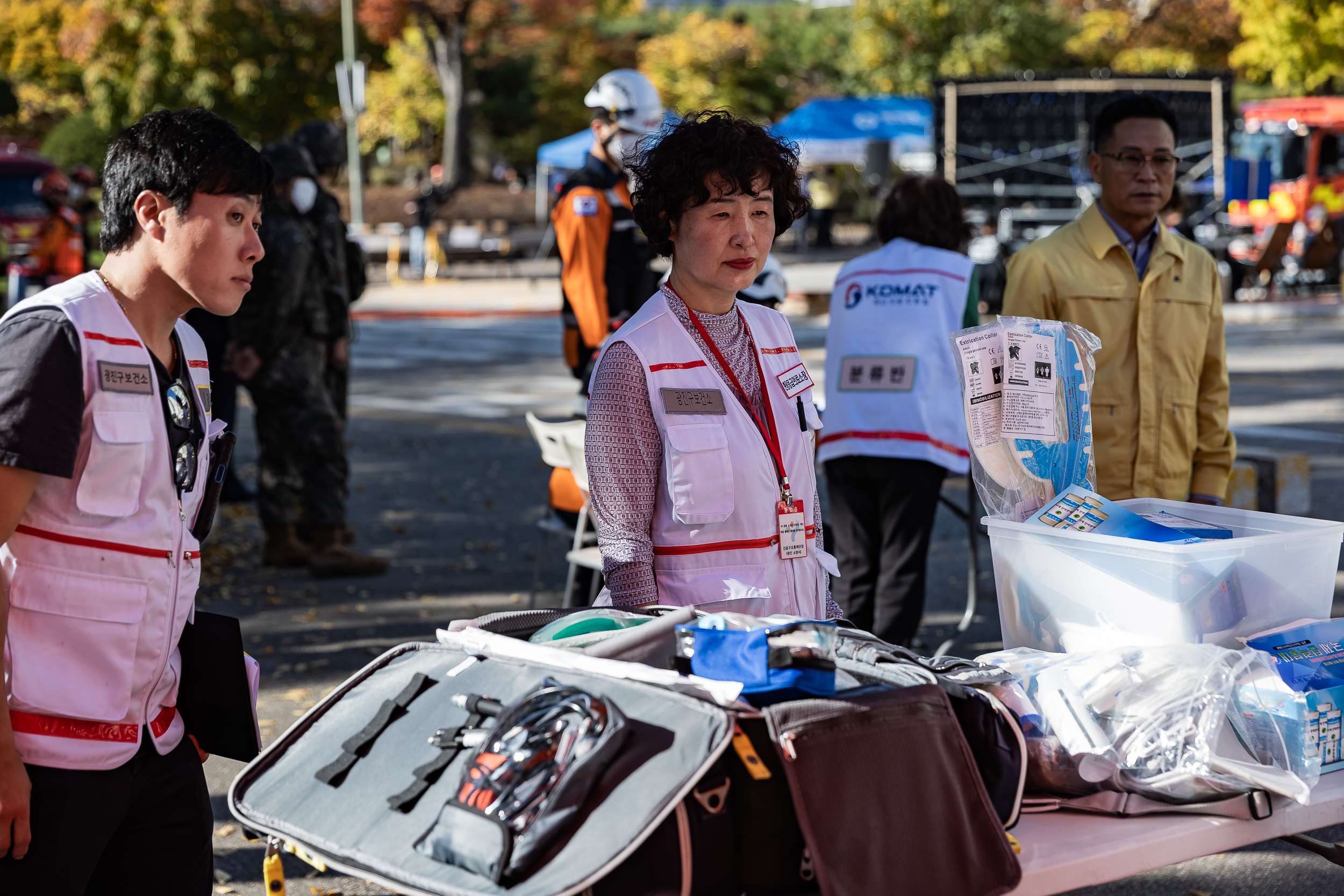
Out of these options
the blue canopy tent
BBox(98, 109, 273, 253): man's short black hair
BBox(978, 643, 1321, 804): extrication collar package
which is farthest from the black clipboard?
the blue canopy tent

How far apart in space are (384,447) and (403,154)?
1704 inches

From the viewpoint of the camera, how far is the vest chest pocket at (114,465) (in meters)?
2.28

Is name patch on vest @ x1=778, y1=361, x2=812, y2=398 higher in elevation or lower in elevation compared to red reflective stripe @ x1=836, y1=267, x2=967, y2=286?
lower

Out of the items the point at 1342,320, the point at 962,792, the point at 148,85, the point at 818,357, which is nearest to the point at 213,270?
the point at 962,792

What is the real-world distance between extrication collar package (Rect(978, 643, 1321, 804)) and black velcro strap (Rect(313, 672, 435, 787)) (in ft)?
3.38

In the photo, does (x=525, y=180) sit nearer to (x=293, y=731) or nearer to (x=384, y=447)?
(x=384, y=447)

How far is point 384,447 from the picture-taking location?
1182 centimetres

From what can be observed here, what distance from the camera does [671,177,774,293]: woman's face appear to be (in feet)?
9.55

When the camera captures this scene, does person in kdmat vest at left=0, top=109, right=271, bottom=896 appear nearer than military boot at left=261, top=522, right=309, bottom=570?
Yes

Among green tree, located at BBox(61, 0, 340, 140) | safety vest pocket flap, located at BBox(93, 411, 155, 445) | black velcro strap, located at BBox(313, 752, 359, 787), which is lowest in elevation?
black velcro strap, located at BBox(313, 752, 359, 787)

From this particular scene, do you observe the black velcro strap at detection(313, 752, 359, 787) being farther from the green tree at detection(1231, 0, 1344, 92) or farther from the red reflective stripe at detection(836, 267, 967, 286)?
the green tree at detection(1231, 0, 1344, 92)

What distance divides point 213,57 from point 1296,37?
91.6 feet

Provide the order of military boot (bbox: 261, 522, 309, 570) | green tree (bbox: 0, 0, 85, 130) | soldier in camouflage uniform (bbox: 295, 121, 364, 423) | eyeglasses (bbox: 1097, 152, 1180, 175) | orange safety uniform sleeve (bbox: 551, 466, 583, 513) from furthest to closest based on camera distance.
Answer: green tree (bbox: 0, 0, 85, 130), military boot (bbox: 261, 522, 309, 570), soldier in camouflage uniform (bbox: 295, 121, 364, 423), orange safety uniform sleeve (bbox: 551, 466, 583, 513), eyeglasses (bbox: 1097, 152, 1180, 175)

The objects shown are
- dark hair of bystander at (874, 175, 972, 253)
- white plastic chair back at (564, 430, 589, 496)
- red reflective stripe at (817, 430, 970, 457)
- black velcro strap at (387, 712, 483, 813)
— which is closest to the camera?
black velcro strap at (387, 712, 483, 813)
